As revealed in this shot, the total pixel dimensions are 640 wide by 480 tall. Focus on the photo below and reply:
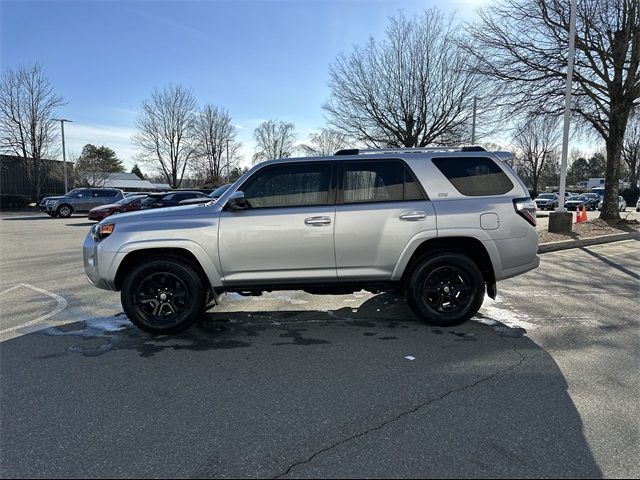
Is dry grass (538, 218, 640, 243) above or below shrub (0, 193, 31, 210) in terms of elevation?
below

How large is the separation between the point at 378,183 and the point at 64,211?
89.6 feet

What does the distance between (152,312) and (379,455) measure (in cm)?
318

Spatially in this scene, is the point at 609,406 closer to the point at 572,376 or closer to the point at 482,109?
the point at 572,376

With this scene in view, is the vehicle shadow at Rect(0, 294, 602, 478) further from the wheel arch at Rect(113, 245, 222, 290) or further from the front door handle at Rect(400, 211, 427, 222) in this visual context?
the front door handle at Rect(400, 211, 427, 222)

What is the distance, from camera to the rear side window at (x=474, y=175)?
4941 millimetres

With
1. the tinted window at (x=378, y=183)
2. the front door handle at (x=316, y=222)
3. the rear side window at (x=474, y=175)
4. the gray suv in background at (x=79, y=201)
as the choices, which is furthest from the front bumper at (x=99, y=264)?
the gray suv in background at (x=79, y=201)

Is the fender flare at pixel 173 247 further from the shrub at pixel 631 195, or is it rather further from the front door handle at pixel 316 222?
the shrub at pixel 631 195

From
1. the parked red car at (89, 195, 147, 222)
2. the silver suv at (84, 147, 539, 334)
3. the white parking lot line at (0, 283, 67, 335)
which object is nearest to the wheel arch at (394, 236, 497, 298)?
the silver suv at (84, 147, 539, 334)

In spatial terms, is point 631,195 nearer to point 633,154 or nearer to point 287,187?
point 633,154

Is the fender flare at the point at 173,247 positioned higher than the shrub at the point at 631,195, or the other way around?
the shrub at the point at 631,195

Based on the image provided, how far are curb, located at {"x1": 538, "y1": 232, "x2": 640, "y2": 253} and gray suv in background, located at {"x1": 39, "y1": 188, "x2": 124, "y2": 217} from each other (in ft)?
79.4

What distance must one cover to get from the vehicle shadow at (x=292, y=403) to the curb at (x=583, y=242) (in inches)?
Answer: 286

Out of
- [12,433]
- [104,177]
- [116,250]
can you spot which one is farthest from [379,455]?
[104,177]

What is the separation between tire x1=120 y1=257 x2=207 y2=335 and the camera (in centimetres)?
468
